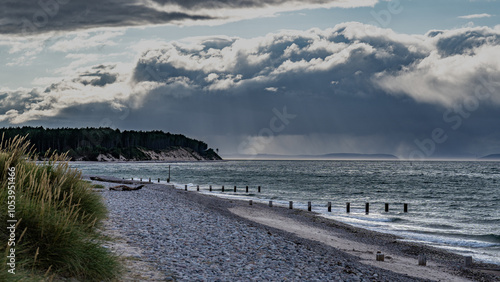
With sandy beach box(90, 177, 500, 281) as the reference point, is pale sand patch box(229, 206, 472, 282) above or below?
below

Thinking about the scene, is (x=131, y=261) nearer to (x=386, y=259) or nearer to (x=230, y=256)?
(x=230, y=256)

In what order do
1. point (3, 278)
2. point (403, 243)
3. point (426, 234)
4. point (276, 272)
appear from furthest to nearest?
point (426, 234) < point (403, 243) < point (276, 272) < point (3, 278)

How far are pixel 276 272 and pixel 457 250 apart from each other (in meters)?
17.4

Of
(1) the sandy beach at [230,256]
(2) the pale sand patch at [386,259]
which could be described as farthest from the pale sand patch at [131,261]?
(2) the pale sand patch at [386,259]

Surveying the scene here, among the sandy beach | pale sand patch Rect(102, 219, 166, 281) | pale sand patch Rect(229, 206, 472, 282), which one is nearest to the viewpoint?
pale sand patch Rect(102, 219, 166, 281)

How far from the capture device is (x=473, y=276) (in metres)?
16.4

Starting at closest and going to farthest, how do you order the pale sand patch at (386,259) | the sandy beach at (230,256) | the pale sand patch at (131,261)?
the pale sand patch at (131,261)
the sandy beach at (230,256)
the pale sand patch at (386,259)

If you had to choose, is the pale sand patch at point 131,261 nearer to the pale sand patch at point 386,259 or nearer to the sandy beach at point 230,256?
the sandy beach at point 230,256

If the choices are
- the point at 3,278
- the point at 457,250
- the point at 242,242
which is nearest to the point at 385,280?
the point at 242,242

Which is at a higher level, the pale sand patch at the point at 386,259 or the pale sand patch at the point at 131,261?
the pale sand patch at the point at 131,261

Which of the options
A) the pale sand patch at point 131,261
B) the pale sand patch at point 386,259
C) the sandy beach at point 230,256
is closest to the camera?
the pale sand patch at point 131,261

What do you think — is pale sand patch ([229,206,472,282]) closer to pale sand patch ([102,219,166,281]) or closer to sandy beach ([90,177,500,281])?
sandy beach ([90,177,500,281])

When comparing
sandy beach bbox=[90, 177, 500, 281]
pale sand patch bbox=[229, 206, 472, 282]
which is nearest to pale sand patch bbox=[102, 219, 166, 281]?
sandy beach bbox=[90, 177, 500, 281]

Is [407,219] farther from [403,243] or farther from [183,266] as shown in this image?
[183,266]
